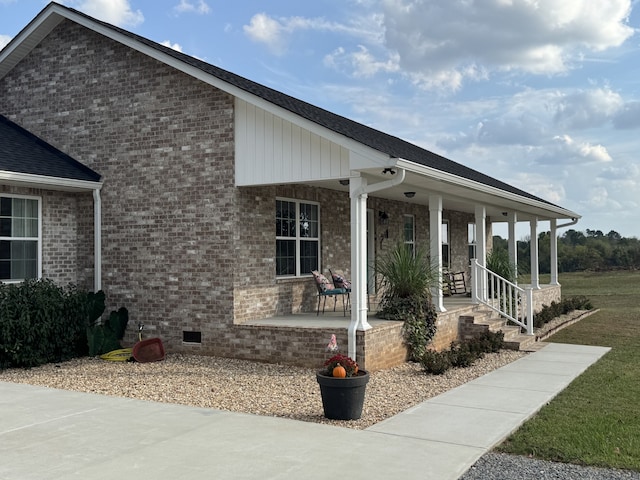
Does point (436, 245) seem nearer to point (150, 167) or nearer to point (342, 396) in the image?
point (150, 167)

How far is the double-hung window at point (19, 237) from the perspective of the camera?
10.0 metres

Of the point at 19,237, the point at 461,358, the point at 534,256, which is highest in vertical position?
the point at 19,237

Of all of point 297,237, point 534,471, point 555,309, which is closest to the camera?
point 534,471

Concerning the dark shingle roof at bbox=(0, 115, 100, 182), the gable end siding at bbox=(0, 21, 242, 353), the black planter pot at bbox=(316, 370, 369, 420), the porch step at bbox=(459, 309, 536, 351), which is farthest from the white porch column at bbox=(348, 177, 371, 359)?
the dark shingle roof at bbox=(0, 115, 100, 182)

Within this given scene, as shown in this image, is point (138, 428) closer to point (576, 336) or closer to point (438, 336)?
point (438, 336)

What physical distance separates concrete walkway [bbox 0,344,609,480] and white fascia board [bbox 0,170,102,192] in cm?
339

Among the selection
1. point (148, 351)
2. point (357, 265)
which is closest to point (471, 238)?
point (357, 265)

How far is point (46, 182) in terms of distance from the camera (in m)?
9.91

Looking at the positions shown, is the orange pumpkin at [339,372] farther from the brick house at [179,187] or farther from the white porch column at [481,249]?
the white porch column at [481,249]

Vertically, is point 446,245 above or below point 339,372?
above

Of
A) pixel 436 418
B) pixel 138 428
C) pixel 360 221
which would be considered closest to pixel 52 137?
pixel 360 221

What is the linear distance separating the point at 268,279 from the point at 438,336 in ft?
10.5

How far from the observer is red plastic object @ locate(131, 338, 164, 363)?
32.2 ft

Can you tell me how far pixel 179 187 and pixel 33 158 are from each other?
98.7 inches
